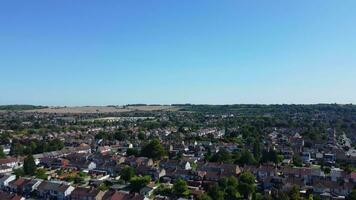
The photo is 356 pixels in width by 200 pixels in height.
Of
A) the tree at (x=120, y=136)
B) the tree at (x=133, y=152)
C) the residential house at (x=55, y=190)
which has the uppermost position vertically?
the tree at (x=120, y=136)

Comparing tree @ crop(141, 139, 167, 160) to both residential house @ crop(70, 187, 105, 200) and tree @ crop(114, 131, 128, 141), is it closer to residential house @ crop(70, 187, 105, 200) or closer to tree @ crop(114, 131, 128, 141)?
residential house @ crop(70, 187, 105, 200)

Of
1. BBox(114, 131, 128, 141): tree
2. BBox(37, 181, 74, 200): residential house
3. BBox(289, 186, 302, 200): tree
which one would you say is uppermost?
BBox(114, 131, 128, 141): tree

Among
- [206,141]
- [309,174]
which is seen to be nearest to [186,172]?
[309,174]

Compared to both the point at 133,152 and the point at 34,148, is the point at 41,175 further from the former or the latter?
the point at 34,148

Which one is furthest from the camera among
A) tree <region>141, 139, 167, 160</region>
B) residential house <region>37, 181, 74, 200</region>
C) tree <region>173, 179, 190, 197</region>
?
tree <region>141, 139, 167, 160</region>

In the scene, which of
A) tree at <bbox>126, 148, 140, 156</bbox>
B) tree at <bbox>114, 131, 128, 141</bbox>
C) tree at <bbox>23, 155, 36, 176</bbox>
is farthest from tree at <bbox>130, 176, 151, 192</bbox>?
tree at <bbox>114, 131, 128, 141</bbox>

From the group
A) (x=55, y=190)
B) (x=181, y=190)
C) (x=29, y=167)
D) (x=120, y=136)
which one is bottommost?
(x=55, y=190)

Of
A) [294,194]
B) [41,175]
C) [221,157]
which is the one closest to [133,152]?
[221,157]

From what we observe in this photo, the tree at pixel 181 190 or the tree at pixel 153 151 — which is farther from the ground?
the tree at pixel 153 151

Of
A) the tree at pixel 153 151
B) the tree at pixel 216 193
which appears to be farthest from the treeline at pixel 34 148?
the tree at pixel 216 193

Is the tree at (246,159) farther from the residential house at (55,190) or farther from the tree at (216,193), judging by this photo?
the residential house at (55,190)

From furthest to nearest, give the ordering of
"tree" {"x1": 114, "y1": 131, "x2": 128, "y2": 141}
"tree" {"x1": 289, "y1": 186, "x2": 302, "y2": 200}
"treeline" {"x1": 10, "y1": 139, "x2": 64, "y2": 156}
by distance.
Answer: "tree" {"x1": 114, "y1": 131, "x2": 128, "y2": 141} → "treeline" {"x1": 10, "y1": 139, "x2": 64, "y2": 156} → "tree" {"x1": 289, "y1": 186, "x2": 302, "y2": 200}

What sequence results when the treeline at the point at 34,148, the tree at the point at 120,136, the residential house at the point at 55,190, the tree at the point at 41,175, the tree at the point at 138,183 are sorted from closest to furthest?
the residential house at the point at 55,190
the tree at the point at 138,183
the tree at the point at 41,175
the treeline at the point at 34,148
the tree at the point at 120,136
